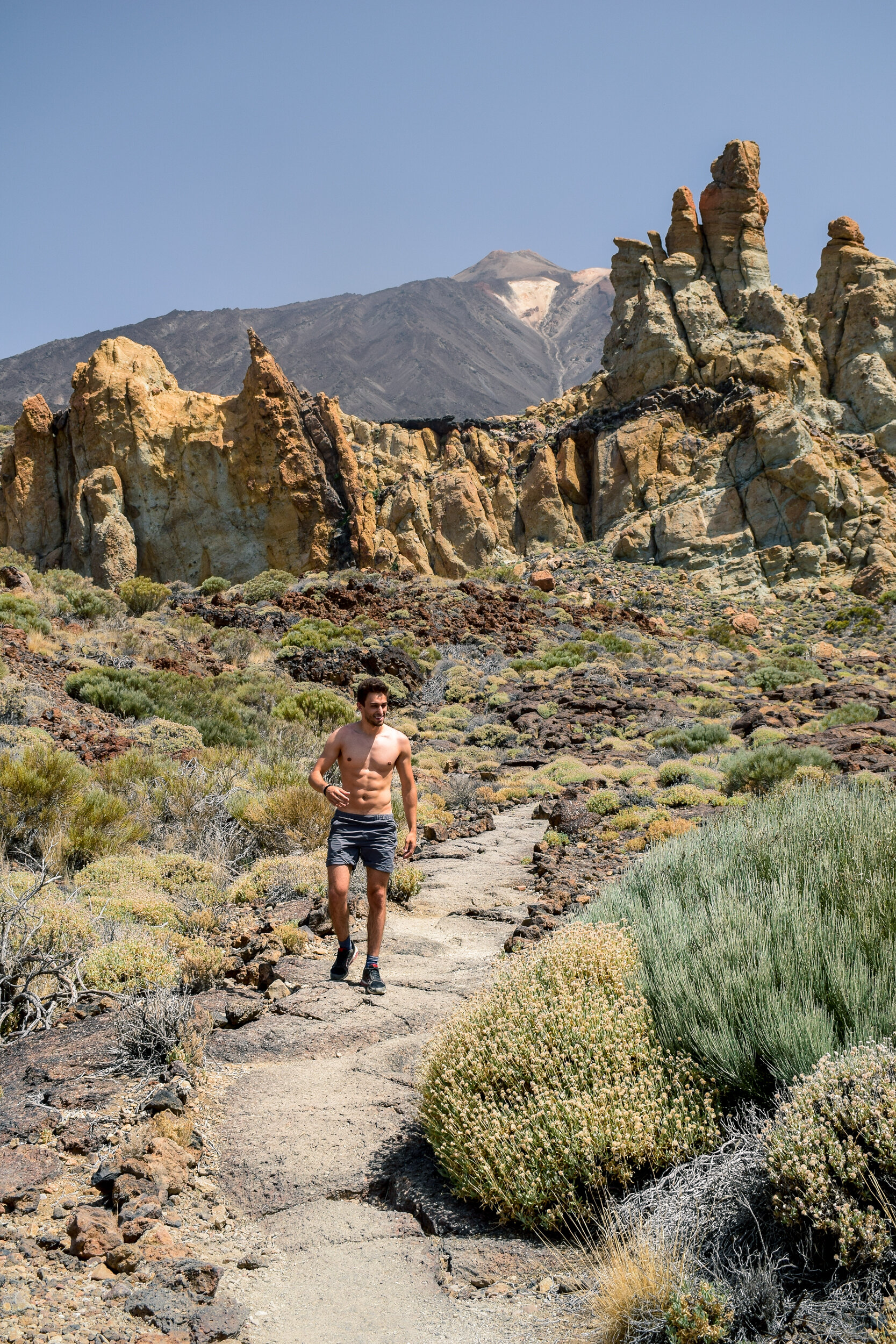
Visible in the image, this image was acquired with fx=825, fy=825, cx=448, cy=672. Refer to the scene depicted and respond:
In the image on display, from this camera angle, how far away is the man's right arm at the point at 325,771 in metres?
5.11

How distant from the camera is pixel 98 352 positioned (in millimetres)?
35906

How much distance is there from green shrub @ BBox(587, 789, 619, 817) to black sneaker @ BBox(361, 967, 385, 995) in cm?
552

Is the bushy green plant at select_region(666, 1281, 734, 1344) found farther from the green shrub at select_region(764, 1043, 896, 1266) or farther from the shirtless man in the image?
the shirtless man

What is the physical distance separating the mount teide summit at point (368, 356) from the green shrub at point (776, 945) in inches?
4790

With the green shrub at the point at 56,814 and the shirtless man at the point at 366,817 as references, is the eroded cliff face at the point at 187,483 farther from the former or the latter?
the shirtless man at the point at 366,817

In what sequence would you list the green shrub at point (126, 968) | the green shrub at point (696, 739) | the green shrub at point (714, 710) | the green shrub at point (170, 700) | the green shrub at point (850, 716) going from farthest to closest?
1. the green shrub at point (714, 710)
2. the green shrub at point (850, 716)
3. the green shrub at point (696, 739)
4. the green shrub at point (170, 700)
5. the green shrub at point (126, 968)

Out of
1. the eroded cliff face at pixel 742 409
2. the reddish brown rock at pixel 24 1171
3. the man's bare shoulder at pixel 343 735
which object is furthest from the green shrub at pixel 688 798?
the eroded cliff face at pixel 742 409

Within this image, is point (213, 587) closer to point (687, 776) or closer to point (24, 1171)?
point (687, 776)

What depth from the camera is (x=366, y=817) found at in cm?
518

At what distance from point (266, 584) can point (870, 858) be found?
89.1 ft

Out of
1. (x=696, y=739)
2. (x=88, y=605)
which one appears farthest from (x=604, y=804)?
(x=88, y=605)

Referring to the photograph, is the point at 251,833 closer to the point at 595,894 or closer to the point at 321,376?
the point at 595,894

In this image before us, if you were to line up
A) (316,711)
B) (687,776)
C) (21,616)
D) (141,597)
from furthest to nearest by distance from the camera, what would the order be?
(141,597) → (21,616) → (316,711) → (687,776)

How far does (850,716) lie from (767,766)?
17.5 feet
